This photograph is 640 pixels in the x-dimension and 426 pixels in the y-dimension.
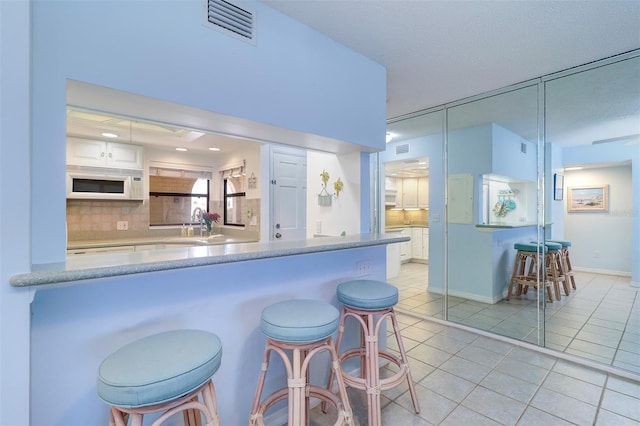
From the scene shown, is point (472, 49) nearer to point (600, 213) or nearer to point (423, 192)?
point (600, 213)

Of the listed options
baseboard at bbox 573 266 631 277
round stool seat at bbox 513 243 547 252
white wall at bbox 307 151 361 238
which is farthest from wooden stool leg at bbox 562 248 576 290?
white wall at bbox 307 151 361 238

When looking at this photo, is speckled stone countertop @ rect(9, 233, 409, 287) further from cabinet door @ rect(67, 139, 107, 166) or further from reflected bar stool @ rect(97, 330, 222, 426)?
cabinet door @ rect(67, 139, 107, 166)

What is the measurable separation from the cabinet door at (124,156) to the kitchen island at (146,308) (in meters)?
3.31

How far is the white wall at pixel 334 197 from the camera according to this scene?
2465 millimetres

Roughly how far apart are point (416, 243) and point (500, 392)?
469cm

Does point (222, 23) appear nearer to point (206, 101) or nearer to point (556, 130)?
point (206, 101)

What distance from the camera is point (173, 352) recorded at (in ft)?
3.26

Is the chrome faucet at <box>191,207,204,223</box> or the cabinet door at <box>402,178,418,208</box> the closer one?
the chrome faucet at <box>191,207,204,223</box>

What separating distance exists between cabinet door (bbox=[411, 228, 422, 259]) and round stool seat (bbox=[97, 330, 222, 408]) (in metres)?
5.95

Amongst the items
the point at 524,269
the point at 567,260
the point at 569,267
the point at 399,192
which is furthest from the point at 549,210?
the point at 399,192

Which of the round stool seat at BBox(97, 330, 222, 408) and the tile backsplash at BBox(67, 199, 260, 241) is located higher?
the tile backsplash at BBox(67, 199, 260, 241)

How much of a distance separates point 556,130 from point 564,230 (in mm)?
1052

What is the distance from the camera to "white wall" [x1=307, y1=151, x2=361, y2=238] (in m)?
2.46

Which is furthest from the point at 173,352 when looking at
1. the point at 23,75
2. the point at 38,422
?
the point at 23,75
